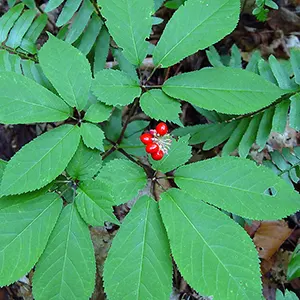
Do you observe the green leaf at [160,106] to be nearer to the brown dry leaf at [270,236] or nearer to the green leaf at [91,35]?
the green leaf at [91,35]

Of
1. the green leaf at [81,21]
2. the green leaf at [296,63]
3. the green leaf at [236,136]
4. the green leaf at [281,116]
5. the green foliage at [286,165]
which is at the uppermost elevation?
the green leaf at [81,21]

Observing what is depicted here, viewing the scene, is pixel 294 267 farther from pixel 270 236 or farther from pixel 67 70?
pixel 67 70

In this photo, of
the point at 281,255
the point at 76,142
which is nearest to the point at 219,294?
the point at 76,142

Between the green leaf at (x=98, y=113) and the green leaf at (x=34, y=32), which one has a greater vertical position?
the green leaf at (x=34, y=32)

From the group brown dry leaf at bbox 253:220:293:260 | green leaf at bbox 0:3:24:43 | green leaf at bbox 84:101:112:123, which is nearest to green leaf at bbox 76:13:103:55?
green leaf at bbox 0:3:24:43

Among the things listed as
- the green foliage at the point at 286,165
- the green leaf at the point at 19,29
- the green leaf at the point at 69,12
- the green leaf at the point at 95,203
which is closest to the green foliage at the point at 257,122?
the green foliage at the point at 286,165

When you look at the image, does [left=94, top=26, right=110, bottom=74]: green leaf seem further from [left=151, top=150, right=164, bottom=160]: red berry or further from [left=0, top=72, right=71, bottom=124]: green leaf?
[left=151, top=150, right=164, bottom=160]: red berry

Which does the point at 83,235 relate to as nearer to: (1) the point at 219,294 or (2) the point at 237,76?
(1) the point at 219,294
